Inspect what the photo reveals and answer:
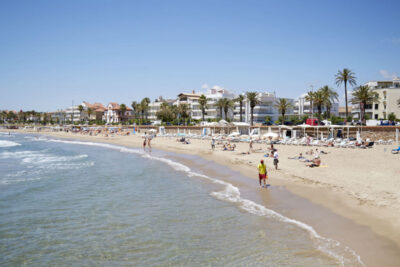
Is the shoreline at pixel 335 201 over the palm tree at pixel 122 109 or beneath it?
beneath

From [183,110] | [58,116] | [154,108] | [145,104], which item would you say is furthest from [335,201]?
[58,116]

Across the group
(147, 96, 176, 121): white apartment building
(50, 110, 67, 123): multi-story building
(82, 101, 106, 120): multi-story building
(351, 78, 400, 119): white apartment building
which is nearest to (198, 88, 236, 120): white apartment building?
(147, 96, 176, 121): white apartment building

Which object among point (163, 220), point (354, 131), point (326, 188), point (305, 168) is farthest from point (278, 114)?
point (163, 220)

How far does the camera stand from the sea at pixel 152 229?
8.25 meters

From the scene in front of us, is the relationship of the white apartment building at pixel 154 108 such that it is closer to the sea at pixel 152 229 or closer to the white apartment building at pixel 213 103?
the white apartment building at pixel 213 103

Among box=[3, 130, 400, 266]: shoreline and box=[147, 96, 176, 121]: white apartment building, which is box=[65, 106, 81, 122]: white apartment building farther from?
box=[3, 130, 400, 266]: shoreline

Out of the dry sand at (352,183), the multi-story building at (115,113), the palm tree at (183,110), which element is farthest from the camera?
the multi-story building at (115,113)

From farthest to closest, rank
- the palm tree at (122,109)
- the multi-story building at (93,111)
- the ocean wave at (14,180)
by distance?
the multi-story building at (93,111)
the palm tree at (122,109)
the ocean wave at (14,180)

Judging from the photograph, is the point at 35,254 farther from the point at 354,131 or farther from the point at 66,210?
the point at 354,131

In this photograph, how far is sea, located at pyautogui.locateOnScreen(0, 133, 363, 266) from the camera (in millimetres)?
8250

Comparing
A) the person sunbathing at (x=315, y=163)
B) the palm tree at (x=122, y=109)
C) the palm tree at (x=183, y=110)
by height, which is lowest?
the person sunbathing at (x=315, y=163)

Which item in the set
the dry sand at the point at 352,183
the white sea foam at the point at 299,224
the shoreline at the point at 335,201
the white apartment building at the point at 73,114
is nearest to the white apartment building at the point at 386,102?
the dry sand at the point at 352,183

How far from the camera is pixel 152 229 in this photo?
34.3 feet

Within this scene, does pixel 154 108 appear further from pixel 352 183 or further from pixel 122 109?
pixel 352 183
